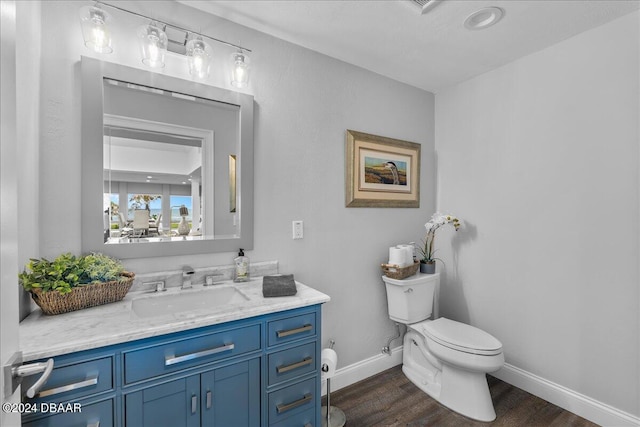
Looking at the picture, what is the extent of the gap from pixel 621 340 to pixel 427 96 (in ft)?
7.46

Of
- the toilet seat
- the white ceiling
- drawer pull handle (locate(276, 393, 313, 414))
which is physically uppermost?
the white ceiling

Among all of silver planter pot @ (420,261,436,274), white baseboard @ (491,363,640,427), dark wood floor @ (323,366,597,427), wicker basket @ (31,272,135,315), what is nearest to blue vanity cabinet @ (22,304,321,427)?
wicker basket @ (31,272,135,315)

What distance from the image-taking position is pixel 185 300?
153 centimetres

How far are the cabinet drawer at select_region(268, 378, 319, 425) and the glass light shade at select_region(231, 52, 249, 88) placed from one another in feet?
5.52

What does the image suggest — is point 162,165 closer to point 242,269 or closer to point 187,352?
point 242,269

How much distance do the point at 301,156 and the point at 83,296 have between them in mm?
1400

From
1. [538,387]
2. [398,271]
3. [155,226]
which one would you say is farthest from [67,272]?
[538,387]

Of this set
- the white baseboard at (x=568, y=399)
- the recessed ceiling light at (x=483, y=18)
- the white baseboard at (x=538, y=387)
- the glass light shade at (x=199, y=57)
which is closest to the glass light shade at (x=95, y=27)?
the glass light shade at (x=199, y=57)

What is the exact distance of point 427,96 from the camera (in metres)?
2.78

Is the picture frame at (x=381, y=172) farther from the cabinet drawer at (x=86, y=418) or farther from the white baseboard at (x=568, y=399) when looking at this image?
the cabinet drawer at (x=86, y=418)

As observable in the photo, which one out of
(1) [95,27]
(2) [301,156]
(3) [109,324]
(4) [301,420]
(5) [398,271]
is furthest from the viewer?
(5) [398,271]

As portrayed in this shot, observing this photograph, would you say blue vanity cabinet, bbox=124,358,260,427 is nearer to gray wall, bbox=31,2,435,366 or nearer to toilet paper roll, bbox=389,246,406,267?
gray wall, bbox=31,2,435,366

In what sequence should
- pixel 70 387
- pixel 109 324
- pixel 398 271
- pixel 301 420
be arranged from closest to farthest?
pixel 70 387
pixel 109 324
pixel 301 420
pixel 398 271

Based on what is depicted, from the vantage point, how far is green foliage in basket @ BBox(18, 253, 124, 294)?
114 cm
